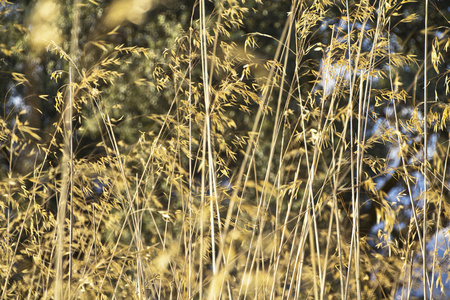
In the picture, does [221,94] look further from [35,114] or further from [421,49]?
[35,114]

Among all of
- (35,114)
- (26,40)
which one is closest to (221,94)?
(35,114)

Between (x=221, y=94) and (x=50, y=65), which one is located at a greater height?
(x=221, y=94)

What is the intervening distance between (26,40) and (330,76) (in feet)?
9.26

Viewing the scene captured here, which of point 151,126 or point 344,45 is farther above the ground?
point 344,45

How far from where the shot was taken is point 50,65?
11.0 ft

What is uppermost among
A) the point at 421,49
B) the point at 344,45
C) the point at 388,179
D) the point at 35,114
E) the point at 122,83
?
the point at 344,45

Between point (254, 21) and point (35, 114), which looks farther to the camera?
point (35, 114)

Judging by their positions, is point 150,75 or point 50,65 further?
point 50,65

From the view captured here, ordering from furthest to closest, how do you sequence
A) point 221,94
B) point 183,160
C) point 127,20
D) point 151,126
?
point 127,20 → point 151,126 → point 183,160 → point 221,94

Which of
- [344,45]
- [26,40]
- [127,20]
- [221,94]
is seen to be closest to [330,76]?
[344,45]

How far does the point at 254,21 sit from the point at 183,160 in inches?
40.3

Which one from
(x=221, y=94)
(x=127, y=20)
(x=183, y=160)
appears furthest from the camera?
(x=127, y=20)

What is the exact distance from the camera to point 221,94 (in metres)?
1.42

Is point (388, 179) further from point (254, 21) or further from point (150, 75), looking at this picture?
point (150, 75)
